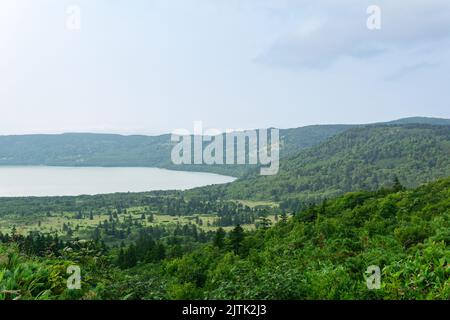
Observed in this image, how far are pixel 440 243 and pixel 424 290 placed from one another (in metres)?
4.07

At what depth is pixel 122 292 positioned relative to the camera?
940 cm
